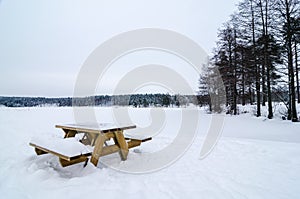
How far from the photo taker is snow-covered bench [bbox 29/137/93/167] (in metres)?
2.24

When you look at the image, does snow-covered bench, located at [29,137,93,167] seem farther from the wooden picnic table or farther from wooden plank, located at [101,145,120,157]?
wooden plank, located at [101,145,120,157]

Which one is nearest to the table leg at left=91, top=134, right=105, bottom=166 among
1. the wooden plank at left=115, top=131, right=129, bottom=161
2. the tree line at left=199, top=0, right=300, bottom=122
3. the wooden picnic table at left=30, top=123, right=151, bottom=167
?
the wooden picnic table at left=30, top=123, right=151, bottom=167

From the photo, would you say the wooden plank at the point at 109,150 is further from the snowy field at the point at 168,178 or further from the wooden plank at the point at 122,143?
the snowy field at the point at 168,178

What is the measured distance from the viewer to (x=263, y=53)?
10.4 metres

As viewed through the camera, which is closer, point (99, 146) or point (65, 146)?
point (65, 146)

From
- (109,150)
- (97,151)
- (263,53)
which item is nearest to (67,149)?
(97,151)

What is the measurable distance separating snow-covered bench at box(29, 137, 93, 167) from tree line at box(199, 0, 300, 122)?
1078cm

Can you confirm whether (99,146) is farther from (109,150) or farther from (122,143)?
(122,143)

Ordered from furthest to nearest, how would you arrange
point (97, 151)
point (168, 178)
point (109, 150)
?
point (109, 150) → point (97, 151) → point (168, 178)

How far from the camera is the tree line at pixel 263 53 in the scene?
360 inches

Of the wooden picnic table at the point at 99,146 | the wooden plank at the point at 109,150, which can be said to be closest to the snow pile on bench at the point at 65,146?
the wooden picnic table at the point at 99,146

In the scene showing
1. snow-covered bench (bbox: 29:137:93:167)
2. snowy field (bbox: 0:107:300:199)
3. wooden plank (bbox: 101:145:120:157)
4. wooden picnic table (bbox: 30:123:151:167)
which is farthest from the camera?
wooden plank (bbox: 101:145:120:157)

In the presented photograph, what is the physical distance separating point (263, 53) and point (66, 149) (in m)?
12.2

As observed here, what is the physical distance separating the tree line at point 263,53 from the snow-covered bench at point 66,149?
1078cm
